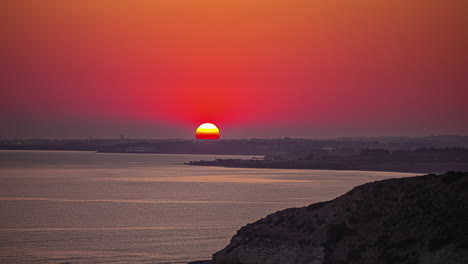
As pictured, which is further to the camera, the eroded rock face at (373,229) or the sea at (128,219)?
the sea at (128,219)

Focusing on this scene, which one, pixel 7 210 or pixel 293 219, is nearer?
pixel 293 219

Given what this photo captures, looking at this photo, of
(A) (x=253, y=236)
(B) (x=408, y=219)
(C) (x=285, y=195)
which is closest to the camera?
(B) (x=408, y=219)

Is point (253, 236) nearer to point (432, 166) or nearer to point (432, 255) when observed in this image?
point (432, 255)

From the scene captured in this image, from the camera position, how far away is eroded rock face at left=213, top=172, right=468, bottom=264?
3734cm

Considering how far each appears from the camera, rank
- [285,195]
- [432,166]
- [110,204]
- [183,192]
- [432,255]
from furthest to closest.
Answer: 1. [432,166]
2. [183,192]
3. [285,195]
4. [110,204]
5. [432,255]

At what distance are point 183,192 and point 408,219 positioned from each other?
76.6 metres

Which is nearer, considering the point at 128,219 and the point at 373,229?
the point at 373,229

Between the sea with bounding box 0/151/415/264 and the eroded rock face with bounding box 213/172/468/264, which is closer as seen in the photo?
the eroded rock face with bounding box 213/172/468/264

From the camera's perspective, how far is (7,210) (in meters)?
82.0

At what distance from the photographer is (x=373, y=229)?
4078cm

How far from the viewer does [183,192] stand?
115 meters

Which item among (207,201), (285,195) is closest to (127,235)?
(207,201)

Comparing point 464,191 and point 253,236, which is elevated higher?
point 464,191

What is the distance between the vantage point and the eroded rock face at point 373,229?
37.3 metres
